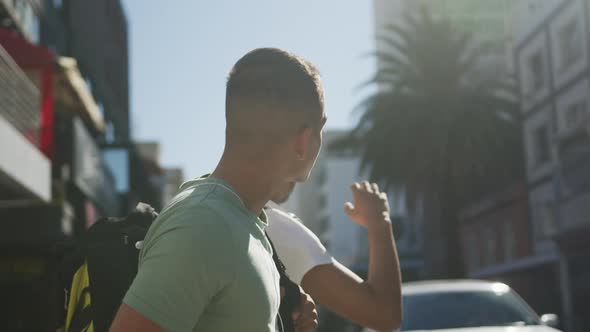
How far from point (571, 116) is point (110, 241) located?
3341 centimetres

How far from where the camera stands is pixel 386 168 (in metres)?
34.5

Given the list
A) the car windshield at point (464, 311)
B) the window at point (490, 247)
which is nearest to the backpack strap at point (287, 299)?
the car windshield at point (464, 311)

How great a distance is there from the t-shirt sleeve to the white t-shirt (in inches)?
40.3

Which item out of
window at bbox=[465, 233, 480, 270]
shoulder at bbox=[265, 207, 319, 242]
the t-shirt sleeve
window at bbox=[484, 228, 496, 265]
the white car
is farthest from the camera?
window at bbox=[465, 233, 480, 270]

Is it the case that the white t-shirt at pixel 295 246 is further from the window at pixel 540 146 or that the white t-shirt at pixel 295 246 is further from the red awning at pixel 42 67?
the window at pixel 540 146

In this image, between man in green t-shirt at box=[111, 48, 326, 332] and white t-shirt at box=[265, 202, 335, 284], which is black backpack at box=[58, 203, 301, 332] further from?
white t-shirt at box=[265, 202, 335, 284]

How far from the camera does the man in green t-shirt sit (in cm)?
182

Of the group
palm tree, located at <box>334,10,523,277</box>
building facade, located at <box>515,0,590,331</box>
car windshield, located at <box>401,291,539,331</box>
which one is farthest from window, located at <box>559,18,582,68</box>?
car windshield, located at <box>401,291,539,331</box>

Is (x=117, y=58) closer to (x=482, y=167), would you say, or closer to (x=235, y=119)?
(x=482, y=167)

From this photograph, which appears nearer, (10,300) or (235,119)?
(235,119)

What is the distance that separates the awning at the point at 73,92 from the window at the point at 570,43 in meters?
17.3

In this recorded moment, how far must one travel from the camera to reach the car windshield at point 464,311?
8445 millimetres

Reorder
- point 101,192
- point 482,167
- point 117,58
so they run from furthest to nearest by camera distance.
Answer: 1. point 117,58
2. point 482,167
3. point 101,192

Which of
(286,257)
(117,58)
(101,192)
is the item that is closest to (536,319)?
(286,257)
